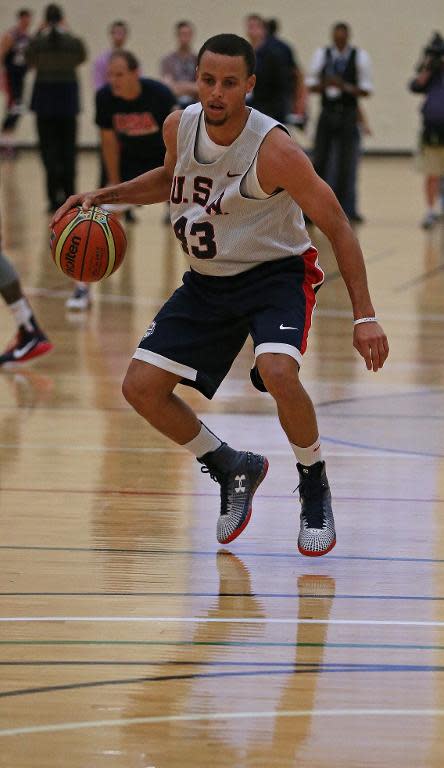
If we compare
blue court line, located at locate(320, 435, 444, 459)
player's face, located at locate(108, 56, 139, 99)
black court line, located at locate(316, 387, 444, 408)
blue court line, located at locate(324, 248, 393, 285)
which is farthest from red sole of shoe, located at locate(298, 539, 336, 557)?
blue court line, located at locate(324, 248, 393, 285)

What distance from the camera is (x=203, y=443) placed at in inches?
174

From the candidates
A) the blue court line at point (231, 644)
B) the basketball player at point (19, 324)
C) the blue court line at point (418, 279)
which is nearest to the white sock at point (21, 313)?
the basketball player at point (19, 324)

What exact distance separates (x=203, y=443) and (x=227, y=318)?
43 centimetres

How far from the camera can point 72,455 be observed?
551cm

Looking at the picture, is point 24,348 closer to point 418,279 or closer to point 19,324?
point 19,324

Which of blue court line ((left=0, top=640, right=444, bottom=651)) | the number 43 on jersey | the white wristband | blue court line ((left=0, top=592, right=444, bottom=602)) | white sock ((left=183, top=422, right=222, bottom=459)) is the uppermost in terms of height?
the number 43 on jersey

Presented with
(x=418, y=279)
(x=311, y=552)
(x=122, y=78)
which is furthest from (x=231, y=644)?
(x=418, y=279)

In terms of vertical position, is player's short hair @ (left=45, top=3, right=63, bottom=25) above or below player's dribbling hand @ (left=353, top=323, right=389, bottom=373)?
above

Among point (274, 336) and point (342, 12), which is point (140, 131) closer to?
point (274, 336)

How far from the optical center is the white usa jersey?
4.04m

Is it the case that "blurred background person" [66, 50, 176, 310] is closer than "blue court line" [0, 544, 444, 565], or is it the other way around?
"blue court line" [0, 544, 444, 565]

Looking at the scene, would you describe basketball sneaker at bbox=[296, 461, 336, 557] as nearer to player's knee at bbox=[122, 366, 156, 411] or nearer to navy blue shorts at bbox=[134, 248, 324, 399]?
navy blue shorts at bbox=[134, 248, 324, 399]

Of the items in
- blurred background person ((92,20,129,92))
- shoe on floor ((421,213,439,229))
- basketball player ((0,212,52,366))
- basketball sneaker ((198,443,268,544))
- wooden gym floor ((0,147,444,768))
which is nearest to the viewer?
wooden gym floor ((0,147,444,768))

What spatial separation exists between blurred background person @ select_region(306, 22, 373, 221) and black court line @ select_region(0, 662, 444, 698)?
1116 centimetres
